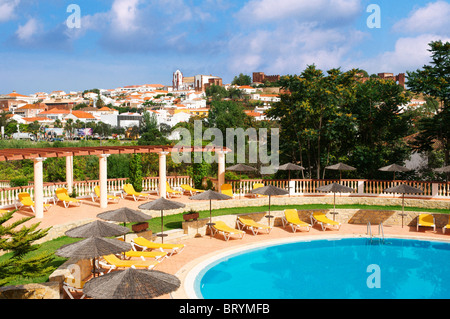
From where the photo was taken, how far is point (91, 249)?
9.21 meters

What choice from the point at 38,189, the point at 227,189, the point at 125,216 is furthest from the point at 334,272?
the point at 38,189

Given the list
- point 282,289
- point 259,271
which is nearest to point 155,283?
point 282,289

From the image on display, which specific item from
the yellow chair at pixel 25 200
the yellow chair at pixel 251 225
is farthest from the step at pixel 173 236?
the yellow chair at pixel 25 200

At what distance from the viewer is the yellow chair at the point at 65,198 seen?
18203 millimetres

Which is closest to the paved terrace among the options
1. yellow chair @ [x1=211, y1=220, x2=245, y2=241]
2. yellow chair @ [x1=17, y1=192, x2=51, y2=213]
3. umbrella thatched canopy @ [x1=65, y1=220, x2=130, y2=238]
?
yellow chair @ [x1=211, y1=220, x2=245, y2=241]

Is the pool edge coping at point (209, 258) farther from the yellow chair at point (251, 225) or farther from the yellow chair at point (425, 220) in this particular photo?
the yellow chair at point (425, 220)

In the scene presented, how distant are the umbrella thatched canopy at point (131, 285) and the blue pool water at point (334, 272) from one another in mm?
3166

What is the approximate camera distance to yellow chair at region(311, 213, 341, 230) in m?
17.9

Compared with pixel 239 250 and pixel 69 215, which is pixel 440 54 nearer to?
pixel 239 250

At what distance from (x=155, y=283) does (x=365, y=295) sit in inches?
258

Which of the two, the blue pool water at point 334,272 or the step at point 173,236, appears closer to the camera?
the blue pool water at point 334,272

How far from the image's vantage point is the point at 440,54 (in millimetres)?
22781
